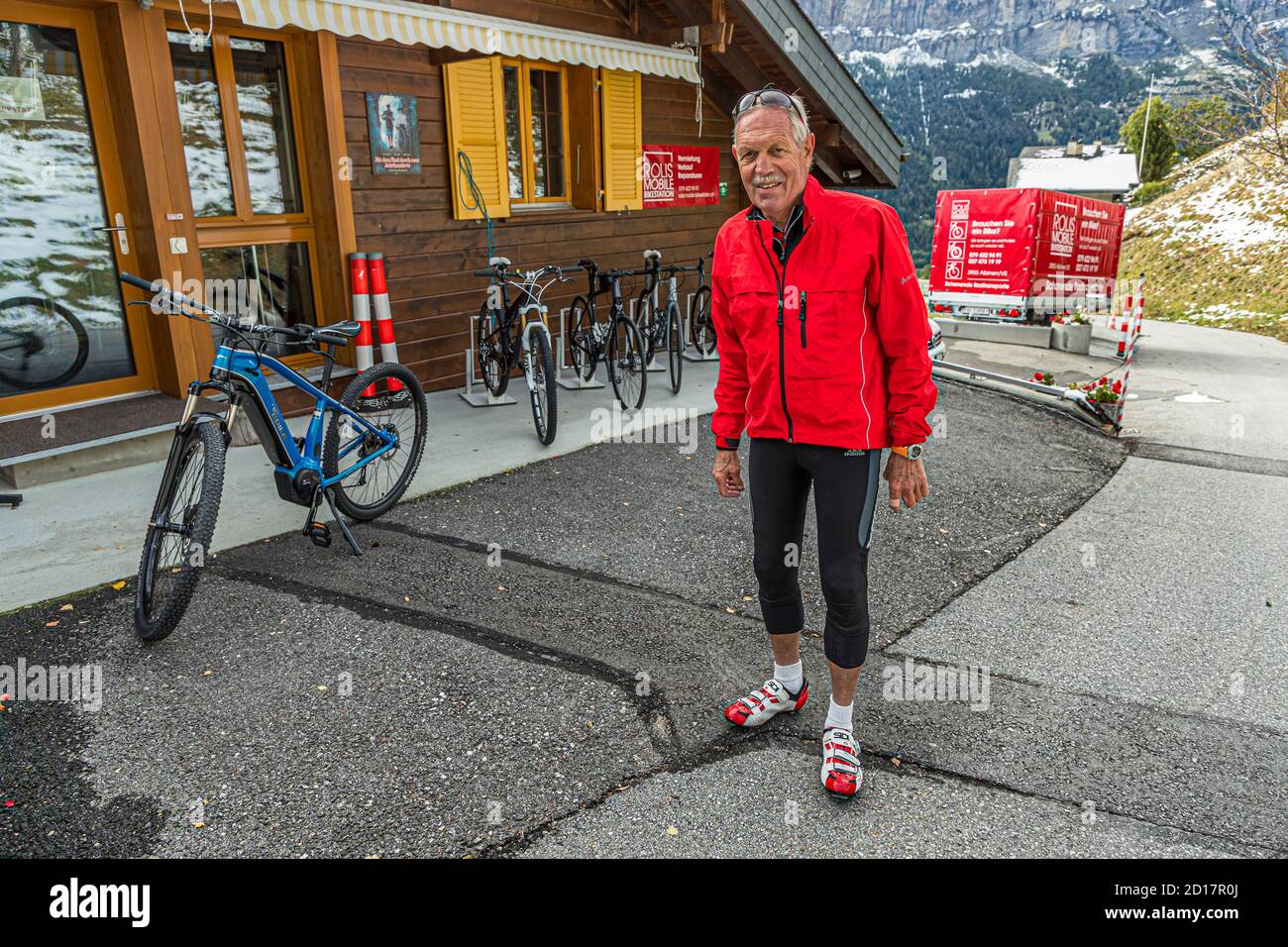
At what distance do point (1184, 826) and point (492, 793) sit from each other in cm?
210

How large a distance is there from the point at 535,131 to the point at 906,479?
782 centimetres

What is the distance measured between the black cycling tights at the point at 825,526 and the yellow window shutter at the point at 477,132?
6.16 metres

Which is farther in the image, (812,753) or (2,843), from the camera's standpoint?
(812,753)

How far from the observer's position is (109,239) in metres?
6.25

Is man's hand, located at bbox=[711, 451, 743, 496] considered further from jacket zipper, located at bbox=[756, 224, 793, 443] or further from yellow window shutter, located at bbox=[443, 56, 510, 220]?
yellow window shutter, located at bbox=[443, 56, 510, 220]

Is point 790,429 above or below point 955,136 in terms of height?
below

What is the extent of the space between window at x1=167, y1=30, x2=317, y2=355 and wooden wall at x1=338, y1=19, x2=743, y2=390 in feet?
1.66

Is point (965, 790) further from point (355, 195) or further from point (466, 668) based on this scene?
point (355, 195)

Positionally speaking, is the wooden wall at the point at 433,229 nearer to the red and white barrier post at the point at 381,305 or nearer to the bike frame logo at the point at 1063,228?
the red and white barrier post at the point at 381,305

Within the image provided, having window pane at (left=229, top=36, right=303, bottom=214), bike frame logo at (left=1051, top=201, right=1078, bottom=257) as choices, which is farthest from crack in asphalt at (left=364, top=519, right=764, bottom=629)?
bike frame logo at (left=1051, top=201, right=1078, bottom=257)

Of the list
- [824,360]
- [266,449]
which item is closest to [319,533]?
[266,449]

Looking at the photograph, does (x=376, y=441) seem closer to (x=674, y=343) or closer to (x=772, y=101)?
(x=772, y=101)

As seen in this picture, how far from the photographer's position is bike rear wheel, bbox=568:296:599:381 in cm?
832
